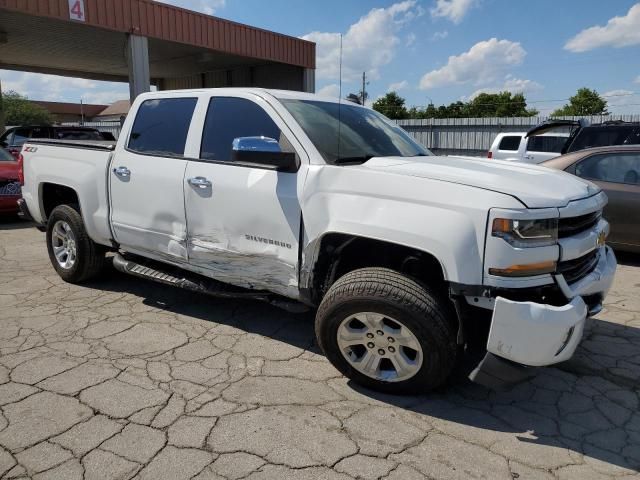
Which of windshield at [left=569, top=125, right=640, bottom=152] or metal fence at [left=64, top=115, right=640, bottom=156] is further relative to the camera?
metal fence at [left=64, top=115, right=640, bottom=156]

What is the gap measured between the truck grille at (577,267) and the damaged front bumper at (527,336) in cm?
11

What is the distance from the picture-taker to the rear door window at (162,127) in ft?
13.7

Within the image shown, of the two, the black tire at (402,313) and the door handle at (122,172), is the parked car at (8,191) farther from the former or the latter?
the black tire at (402,313)

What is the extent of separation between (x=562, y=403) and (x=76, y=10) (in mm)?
13922

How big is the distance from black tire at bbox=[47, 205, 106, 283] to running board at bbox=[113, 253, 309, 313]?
1.51ft

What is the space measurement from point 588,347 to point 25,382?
4059 millimetres

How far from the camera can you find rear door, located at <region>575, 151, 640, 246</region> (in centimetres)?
621

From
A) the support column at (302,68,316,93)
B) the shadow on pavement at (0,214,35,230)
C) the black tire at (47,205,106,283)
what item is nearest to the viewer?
the black tire at (47,205,106,283)

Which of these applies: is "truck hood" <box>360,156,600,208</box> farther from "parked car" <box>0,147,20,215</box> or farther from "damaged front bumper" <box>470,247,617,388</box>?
"parked car" <box>0,147,20,215</box>

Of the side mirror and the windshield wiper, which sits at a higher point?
the side mirror

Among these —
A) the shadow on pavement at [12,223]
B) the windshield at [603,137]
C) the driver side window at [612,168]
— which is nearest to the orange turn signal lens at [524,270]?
the driver side window at [612,168]

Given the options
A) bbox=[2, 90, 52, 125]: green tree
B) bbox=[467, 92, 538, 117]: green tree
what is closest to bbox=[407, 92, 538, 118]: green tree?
bbox=[467, 92, 538, 117]: green tree

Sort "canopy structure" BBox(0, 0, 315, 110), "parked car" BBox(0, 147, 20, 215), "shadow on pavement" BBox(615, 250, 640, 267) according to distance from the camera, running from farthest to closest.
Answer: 1. "canopy structure" BBox(0, 0, 315, 110)
2. "parked car" BBox(0, 147, 20, 215)
3. "shadow on pavement" BBox(615, 250, 640, 267)

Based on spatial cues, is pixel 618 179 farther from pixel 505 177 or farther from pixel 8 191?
pixel 8 191
